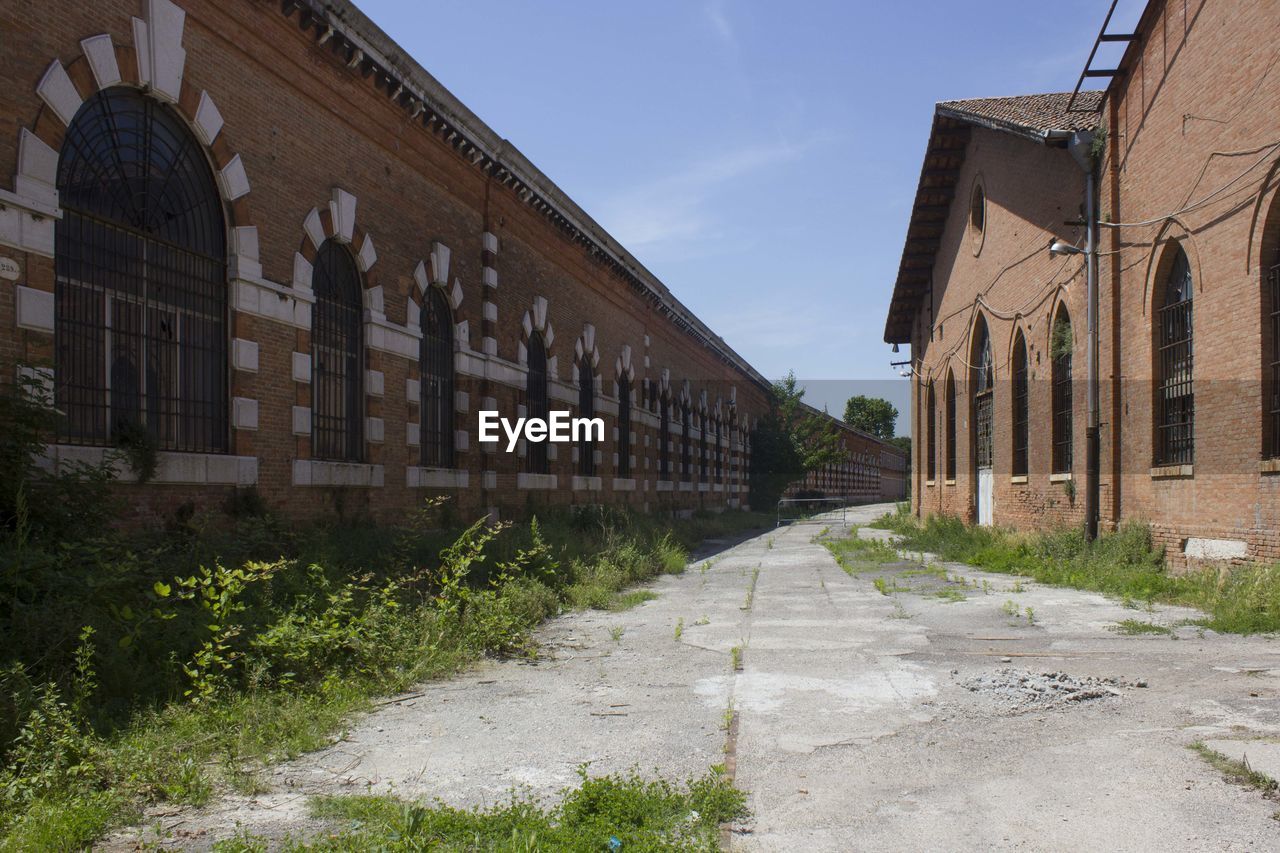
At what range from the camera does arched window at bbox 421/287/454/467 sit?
16047 mm

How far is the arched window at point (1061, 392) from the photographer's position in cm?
1800

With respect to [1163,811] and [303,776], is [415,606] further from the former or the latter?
[1163,811]

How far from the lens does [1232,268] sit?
12.3 metres

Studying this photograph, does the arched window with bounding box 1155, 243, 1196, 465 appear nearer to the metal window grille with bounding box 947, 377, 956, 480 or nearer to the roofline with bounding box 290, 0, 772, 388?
the roofline with bounding box 290, 0, 772, 388

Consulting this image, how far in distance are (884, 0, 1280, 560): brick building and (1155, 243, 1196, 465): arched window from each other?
0.03 m

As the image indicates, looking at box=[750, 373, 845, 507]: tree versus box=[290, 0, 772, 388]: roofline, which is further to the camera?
box=[750, 373, 845, 507]: tree

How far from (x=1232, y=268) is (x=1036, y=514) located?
26.4 feet

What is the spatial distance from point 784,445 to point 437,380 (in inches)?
1403

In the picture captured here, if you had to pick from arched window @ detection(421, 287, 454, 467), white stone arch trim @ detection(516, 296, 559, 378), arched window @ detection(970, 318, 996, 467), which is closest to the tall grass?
arched window @ detection(421, 287, 454, 467)

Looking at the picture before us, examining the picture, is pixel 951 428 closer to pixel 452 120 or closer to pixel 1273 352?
pixel 1273 352

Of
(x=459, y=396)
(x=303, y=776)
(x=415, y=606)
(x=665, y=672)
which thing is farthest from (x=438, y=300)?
(x=303, y=776)

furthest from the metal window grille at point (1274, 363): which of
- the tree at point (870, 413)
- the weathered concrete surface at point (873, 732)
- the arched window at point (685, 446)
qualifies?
the tree at point (870, 413)

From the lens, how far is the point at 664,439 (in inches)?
1280

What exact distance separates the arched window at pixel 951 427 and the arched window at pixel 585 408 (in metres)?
9.96
